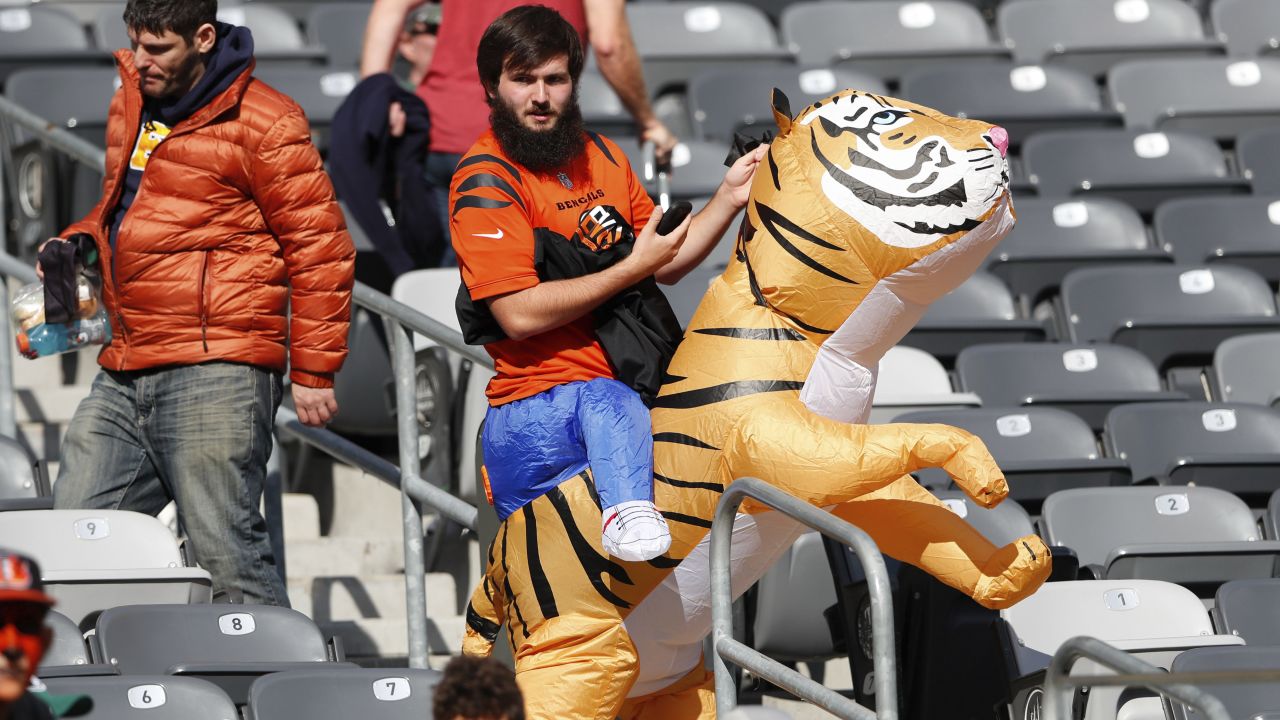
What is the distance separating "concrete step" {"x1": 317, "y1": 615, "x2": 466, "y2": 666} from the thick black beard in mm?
1593

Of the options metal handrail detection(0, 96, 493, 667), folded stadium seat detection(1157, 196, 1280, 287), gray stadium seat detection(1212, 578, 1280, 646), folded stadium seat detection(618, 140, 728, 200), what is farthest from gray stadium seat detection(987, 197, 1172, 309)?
metal handrail detection(0, 96, 493, 667)

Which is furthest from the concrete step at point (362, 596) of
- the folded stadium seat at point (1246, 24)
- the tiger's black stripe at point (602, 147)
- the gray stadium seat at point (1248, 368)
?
the folded stadium seat at point (1246, 24)

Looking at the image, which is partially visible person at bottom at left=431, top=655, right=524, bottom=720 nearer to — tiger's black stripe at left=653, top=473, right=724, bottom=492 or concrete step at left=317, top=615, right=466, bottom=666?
tiger's black stripe at left=653, top=473, right=724, bottom=492

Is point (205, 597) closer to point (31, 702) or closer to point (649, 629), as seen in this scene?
point (649, 629)

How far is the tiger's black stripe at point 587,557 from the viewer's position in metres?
3.33

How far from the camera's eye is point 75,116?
20.4 feet

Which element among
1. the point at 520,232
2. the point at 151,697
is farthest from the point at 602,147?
the point at 151,697

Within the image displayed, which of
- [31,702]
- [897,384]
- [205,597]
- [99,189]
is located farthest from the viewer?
[99,189]

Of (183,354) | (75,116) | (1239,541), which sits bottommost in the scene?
(1239,541)

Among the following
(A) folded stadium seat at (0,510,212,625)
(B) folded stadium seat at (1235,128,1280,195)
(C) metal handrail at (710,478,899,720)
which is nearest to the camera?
(C) metal handrail at (710,478,899,720)

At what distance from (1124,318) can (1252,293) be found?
513mm

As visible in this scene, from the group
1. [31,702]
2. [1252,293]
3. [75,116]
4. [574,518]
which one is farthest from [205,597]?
[1252,293]

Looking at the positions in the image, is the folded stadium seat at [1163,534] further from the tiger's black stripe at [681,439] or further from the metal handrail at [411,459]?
the metal handrail at [411,459]

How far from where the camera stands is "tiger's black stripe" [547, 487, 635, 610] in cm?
333
